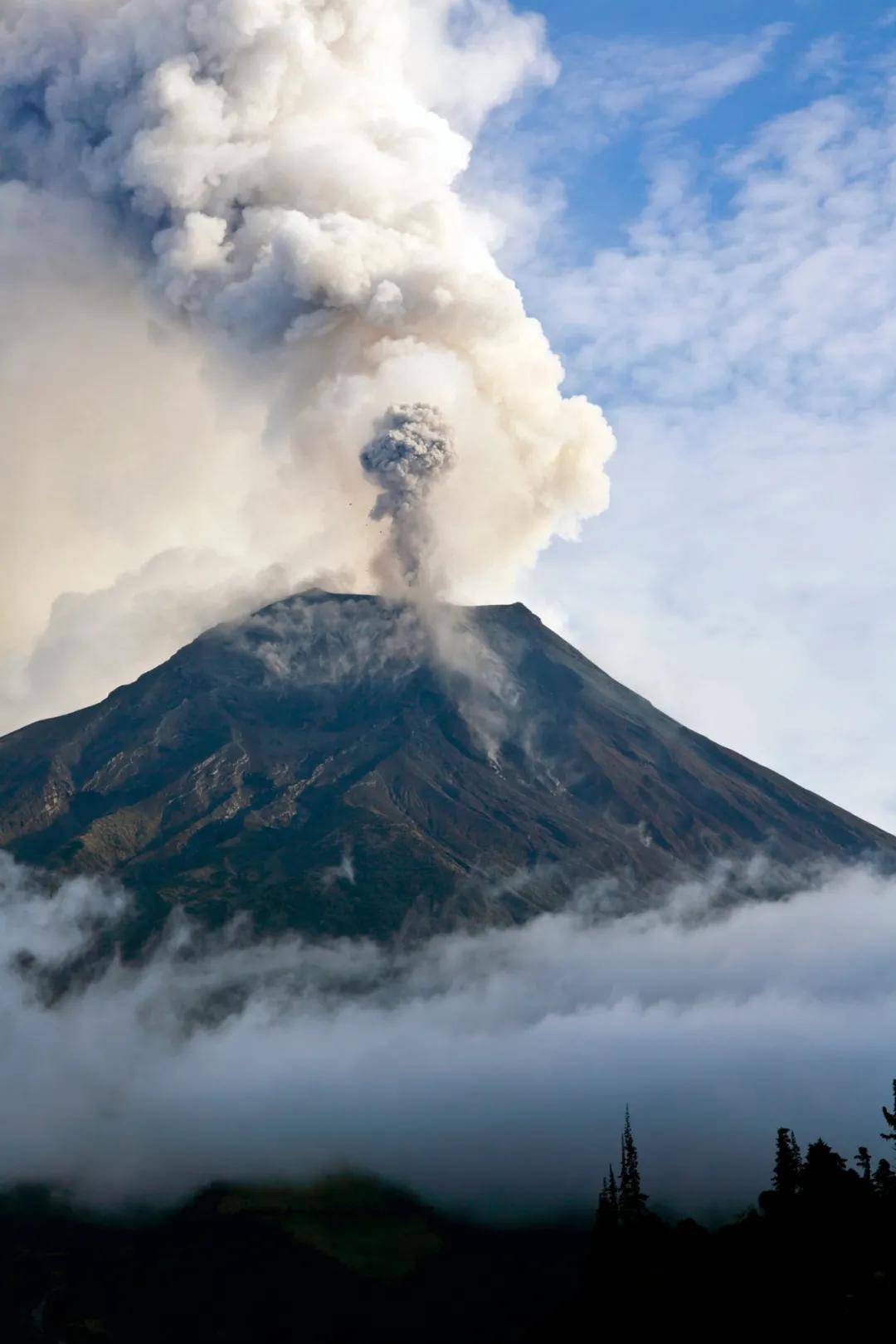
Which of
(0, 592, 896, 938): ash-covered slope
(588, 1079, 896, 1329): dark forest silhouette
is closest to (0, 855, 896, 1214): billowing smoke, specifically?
(0, 592, 896, 938): ash-covered slope

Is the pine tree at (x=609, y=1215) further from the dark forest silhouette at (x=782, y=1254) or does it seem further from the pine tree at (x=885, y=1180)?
the pine tree at (x=885, y=1180)

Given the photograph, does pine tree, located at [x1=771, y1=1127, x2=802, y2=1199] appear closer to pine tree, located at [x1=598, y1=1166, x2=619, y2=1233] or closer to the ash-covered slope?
pine tree, located at [x1=598, y1=1166, x2=619, y2=1233]

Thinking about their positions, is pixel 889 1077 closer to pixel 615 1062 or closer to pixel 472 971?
pixel 615 1062

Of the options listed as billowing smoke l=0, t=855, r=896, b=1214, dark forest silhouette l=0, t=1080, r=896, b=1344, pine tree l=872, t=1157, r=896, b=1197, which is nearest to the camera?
pine tree l=872, t=1157, r=896, b=1197

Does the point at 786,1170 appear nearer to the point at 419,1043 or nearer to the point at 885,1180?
the point at 885,1180

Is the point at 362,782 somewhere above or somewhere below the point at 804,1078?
above

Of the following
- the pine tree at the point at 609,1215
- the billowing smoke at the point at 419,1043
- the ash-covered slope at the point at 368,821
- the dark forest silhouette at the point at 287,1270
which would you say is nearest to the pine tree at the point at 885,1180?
the pine tree at the point at 609,1215

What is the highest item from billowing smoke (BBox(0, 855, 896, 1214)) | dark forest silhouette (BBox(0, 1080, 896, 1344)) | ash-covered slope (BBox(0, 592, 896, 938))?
ash-covered slope (BBox(0, 592, 896, 938))

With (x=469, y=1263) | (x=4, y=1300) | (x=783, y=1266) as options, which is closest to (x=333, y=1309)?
(x=469, y=1263)

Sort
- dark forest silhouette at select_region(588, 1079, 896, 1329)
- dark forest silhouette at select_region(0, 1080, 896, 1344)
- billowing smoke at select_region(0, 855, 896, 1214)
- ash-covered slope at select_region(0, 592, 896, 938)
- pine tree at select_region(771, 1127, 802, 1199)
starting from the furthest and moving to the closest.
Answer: ash-covered slope at select_region(0, 592, 896, 938) < billowing smoke at select_region(0, 855, 896, 1214) < dark forest silhouette at select_region(0, 1080, 896, 1344) < pine tree at select_region(771, 1127, 802, 1199) < dark forest silhouette at select_region(588, 1079, 896, 1329)
